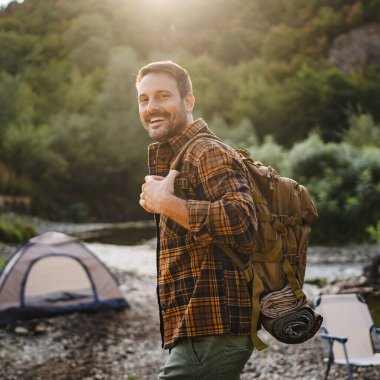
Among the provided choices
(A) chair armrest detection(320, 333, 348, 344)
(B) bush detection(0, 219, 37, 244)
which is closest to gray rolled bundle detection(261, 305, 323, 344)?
(A) chair armrest detection(320, 333, 348, 344)

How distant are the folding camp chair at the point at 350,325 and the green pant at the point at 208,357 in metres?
3.01

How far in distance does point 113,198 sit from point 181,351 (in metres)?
31.8

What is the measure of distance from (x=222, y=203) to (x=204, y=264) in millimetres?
200

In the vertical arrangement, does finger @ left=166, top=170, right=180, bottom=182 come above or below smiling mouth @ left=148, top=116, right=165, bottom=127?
below

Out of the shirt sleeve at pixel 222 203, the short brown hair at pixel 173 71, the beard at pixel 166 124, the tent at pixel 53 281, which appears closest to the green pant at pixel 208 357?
the shirt sleeve at pixel 222 203

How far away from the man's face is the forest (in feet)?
35.7

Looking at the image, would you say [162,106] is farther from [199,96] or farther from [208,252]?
[199,96]

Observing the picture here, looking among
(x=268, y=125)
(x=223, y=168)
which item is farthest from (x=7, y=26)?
(x=223, y=168)

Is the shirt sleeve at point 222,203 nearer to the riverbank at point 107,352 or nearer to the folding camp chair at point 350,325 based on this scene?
the folding camp chair at point 350,325

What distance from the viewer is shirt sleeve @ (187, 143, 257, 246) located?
1601 mm

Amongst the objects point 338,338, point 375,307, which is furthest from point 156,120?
point 375,307

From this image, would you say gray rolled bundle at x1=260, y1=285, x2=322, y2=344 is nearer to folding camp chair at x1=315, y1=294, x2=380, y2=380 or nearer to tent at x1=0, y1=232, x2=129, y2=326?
folding camp chair at x1=315, y1=294, x2=380, y2=380

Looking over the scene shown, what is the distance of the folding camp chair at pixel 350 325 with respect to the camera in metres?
4.66

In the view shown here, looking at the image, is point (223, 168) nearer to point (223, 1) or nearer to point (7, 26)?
point (7, 26)
